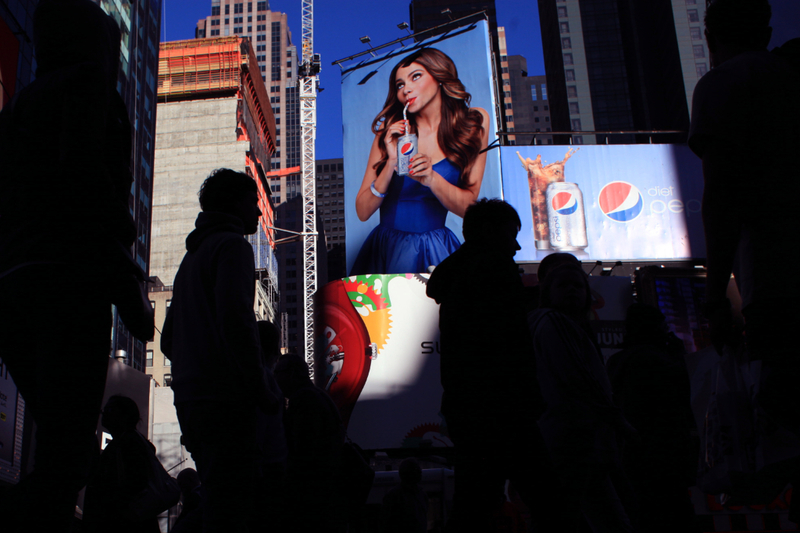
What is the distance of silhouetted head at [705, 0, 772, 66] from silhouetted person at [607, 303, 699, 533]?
96.1 inches

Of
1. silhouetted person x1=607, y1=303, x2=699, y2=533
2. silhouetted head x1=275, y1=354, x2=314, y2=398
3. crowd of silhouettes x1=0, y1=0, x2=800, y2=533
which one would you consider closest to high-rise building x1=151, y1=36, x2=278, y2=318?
silhouetted head x1=275, y1=354, x2=314, y2=398

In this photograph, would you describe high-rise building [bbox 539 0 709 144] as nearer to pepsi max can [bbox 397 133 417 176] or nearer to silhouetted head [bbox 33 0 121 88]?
pepsi max can [bbox 397 133 417 176]

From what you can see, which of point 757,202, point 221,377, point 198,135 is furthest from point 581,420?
point 198,135

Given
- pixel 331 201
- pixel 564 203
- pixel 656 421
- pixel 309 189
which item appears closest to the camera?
pixel 656 421

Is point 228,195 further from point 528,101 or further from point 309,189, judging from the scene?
point 528,101

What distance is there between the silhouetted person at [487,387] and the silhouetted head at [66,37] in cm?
180

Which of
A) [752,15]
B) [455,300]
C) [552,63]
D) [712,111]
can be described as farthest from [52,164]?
[552,63]

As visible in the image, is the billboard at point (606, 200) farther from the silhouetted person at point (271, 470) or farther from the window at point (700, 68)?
the window at point (700, 68)

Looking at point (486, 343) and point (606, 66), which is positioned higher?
point (606, 66)

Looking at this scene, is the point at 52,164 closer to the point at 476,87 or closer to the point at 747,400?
the point at 747,400

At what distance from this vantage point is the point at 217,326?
9.68 ft

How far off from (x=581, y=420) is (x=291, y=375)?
7.58ft

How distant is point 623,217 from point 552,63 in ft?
194

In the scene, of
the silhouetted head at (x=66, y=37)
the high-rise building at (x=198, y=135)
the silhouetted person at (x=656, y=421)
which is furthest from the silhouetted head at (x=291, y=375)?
the high-rise building at (x=198, y=135)
